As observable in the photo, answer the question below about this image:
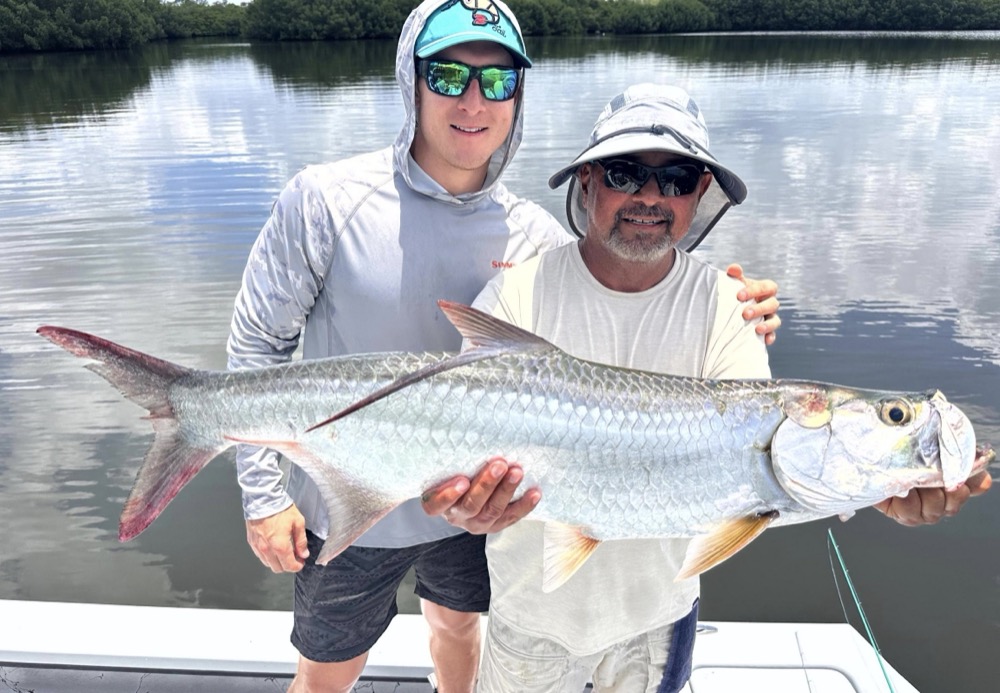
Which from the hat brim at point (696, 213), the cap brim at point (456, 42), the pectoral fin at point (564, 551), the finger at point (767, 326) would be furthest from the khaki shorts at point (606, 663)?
the cap brim at point (456, 42)

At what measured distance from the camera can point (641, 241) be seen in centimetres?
241

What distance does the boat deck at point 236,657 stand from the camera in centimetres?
316

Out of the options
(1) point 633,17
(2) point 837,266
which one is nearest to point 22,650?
(2) point 837,266

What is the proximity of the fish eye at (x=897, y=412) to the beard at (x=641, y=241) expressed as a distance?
87 cm

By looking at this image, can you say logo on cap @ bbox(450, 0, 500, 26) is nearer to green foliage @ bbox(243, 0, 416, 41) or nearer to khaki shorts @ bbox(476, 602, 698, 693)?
khaki shorts @ bbox(476, 602, 698, 693)

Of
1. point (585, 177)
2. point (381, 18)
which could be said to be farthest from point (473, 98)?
point (381, 18)

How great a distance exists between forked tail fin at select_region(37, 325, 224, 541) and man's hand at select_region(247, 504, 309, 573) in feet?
1.51

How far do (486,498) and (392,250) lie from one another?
100 cm

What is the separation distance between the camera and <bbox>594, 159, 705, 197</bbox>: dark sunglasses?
2.46 meters

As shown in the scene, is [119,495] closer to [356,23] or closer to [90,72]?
[90,72]

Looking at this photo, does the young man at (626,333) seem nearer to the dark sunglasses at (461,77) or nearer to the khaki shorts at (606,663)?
the khaki shorts at (606,663)

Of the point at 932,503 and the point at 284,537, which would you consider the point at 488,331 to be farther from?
the point at 932,503

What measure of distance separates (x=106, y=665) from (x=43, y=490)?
3829 mm

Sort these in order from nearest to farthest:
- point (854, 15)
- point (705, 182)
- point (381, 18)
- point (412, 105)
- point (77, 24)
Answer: point (412, 105) < point (705, 182) < point (77, 24) < point (854, 15) < point (381, 18)
